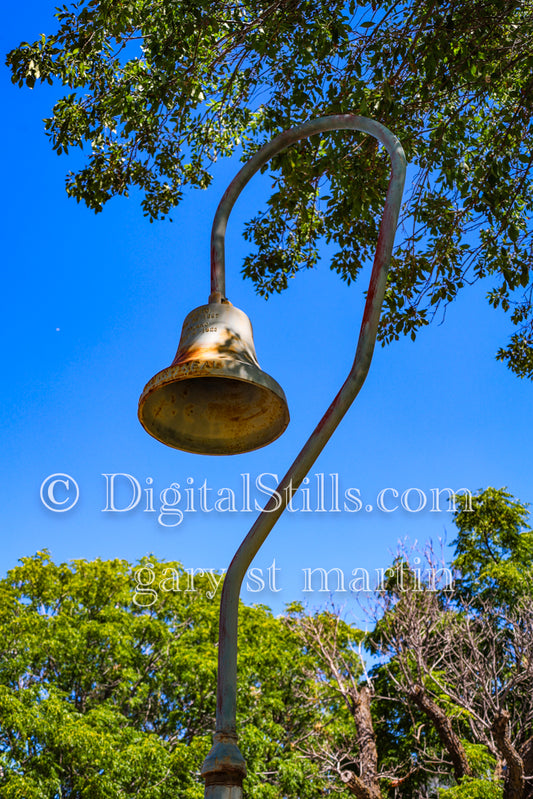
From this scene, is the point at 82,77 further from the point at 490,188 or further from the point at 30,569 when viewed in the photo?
the point at 30,569

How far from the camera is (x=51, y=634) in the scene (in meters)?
18.3

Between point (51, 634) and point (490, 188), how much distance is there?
1626 cm

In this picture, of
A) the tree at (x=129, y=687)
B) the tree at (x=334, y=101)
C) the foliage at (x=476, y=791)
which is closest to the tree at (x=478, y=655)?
the foliage at (x=476, y=791)

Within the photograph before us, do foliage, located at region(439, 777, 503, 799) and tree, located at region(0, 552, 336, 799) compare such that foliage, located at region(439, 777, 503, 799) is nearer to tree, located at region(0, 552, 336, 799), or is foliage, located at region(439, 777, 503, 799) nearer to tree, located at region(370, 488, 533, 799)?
tree, located at region(370, 488, 533, 799)

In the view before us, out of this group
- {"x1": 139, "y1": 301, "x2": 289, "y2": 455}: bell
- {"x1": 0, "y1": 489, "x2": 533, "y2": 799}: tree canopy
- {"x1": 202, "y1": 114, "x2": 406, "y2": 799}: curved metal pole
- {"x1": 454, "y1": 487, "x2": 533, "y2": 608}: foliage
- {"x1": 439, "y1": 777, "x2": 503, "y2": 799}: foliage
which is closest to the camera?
{"x1": 202, "y1": 114, "x2": 406, "y2": 799}: curved metal pole

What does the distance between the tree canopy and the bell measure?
1298cm

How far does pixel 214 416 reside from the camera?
3107 mm

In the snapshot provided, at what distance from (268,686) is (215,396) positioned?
19.1 m

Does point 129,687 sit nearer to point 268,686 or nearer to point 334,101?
point 268,686

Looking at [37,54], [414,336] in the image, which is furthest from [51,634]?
[37,54]

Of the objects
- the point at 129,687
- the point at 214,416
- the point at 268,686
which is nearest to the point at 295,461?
the point at 214,416

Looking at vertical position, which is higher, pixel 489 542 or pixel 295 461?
pixel 489 542

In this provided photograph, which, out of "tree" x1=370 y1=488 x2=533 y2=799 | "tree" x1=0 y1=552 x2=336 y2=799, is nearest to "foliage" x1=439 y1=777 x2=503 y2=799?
"tree" x1=370 y1=488 x2=533 y2=799

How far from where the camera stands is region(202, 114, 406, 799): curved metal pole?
5.76 ft
